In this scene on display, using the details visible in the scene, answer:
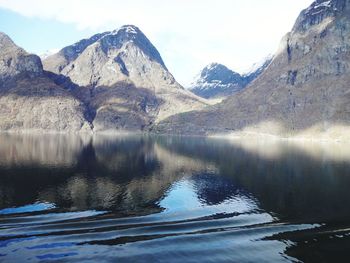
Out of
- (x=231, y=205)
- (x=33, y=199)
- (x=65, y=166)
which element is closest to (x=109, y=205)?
(x=33, y=199)

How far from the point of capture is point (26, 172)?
427ft

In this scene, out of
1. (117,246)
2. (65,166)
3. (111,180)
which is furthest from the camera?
(65,166)

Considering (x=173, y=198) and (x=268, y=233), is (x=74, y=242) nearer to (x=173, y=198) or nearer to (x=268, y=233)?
(x=268, y=233)

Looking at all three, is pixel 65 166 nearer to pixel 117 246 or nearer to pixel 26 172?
pixel 26 172

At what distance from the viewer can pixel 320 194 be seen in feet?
355

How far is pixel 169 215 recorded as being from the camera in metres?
83.3

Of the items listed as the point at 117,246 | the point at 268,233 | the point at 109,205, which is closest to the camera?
the point at 117,246

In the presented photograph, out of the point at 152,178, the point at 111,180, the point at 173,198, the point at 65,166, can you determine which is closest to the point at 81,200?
the point at 173,198

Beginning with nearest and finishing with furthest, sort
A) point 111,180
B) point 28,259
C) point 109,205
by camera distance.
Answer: point 28,259
point 109,205
point 111,180

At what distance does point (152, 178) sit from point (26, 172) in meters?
38.9

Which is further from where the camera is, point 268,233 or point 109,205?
point 109,205

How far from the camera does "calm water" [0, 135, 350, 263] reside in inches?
2400

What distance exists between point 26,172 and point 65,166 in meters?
20.8

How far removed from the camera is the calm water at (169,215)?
6097 centimetres
